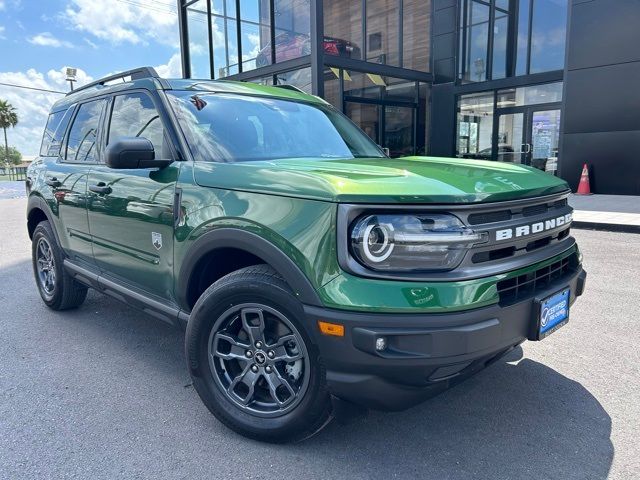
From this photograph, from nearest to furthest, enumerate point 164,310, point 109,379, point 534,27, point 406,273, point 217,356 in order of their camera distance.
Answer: point 406,273 → point 217,356 → point 164,310 → point 109,379 → point 534,27

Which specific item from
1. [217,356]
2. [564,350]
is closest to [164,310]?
[217,356]

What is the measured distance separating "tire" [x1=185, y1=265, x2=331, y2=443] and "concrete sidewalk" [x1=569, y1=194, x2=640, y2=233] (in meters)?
7.77

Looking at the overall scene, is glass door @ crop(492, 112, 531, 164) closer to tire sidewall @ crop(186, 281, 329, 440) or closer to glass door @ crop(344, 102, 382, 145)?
glass door @ crop(344, 102, 382, 145)

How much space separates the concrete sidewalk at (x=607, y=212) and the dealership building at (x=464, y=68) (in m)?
0.88

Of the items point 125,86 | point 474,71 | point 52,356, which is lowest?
point 52,356

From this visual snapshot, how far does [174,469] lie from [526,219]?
204 centimetres

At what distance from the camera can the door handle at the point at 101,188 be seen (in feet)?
11.2

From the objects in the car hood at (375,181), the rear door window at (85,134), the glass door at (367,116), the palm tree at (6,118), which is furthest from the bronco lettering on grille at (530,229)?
the palm tree at (6,118)

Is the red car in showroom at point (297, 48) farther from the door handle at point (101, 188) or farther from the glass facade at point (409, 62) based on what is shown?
the door handle at point (101, 188)

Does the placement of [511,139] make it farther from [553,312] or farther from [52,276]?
[553,312]

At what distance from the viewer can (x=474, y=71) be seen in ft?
50.9

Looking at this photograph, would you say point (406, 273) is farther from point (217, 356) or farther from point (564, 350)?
point (564, 350)

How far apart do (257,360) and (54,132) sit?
3.50 meters

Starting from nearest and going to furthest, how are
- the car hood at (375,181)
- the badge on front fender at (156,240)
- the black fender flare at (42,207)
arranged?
the car hood at (375,181)
the badge on front fender at (156,240)
the black fender flare at (42,207)
